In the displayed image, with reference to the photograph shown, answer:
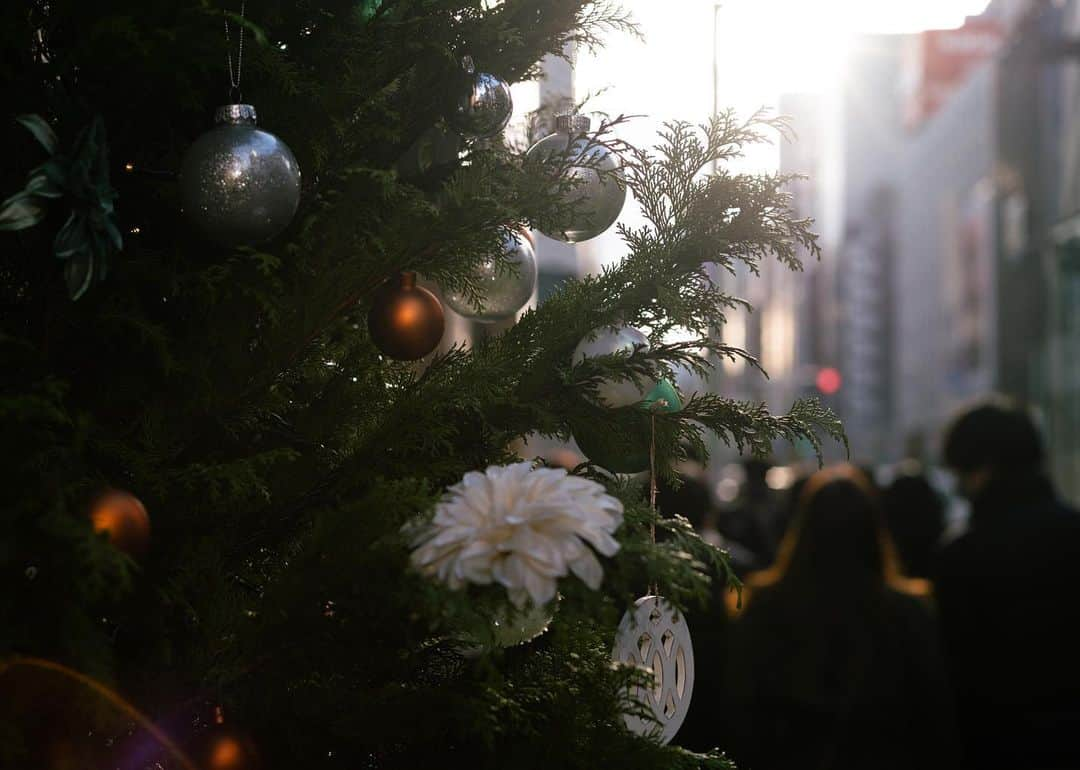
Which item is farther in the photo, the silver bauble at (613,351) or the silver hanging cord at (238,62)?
the silver bauble at (613,351)

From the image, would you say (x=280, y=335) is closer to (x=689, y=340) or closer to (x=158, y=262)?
(x=158, y=262)

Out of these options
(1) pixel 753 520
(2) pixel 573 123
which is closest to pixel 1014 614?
(1) pixel 753 520

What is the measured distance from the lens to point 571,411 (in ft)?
6.08

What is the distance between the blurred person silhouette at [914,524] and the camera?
7.73 metres

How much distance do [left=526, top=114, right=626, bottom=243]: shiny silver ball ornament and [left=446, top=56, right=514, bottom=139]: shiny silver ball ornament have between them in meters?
0.08

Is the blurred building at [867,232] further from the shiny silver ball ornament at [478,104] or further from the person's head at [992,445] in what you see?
the shiny silver ball ornament at [478,104]

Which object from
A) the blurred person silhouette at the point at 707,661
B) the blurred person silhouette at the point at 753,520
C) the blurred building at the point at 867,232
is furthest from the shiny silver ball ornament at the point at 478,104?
the blurred building at the point at 867,232

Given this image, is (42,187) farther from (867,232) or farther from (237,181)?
(867,232)

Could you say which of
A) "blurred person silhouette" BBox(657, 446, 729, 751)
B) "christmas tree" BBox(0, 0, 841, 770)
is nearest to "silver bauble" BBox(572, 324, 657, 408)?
"christmas tree" BBox(0, 0, 841, 770)

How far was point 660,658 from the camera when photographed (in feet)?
6.53

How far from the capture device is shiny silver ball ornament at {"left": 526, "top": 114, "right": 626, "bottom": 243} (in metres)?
1.93

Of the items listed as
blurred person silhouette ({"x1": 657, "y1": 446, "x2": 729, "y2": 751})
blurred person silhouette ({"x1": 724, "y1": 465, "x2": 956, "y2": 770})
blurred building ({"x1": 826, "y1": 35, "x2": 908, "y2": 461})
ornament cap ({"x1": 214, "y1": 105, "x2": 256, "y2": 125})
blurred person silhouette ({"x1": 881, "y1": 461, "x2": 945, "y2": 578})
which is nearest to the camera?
ornament cap ({"x1": 214, "y1": 105, "x2": 256, "y2": 125})

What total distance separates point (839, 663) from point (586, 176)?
9.58 ft

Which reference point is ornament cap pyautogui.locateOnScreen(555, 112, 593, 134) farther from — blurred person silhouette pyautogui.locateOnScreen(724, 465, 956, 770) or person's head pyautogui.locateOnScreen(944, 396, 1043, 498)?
person's head pyautogui.locateOnScreen(944, 396, 1043, 498)
